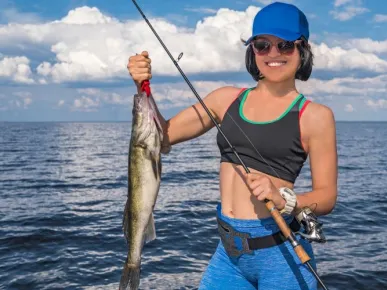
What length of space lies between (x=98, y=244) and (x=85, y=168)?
937 inches

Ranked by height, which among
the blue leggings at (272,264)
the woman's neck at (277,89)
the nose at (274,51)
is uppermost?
the nose at (274,51)

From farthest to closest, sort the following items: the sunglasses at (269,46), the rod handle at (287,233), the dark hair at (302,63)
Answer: the dark hair at (302,63)
the sunglasses at (269,46)
the rod handle at (287,233)

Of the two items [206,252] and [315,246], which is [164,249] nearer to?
[206,252]

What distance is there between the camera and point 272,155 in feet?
13.4

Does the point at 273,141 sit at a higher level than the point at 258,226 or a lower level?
higher

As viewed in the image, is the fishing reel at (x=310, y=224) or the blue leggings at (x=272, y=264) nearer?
the fishing reel at (x=310, y=224)

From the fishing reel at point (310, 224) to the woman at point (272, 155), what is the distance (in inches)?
2.2

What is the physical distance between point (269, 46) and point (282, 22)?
0.83 ft

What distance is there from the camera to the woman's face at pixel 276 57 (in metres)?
4.25

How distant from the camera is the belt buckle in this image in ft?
13.5

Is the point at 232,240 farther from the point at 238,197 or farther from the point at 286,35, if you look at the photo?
the point at 286,35

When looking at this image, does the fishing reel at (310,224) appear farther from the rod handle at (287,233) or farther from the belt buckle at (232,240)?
the belt buckle at (232,240)

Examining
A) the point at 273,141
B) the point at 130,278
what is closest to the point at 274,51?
the point at 273,141

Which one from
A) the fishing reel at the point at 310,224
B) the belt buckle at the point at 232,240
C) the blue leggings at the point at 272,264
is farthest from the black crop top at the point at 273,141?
the belt buckle at the point at 232,240
